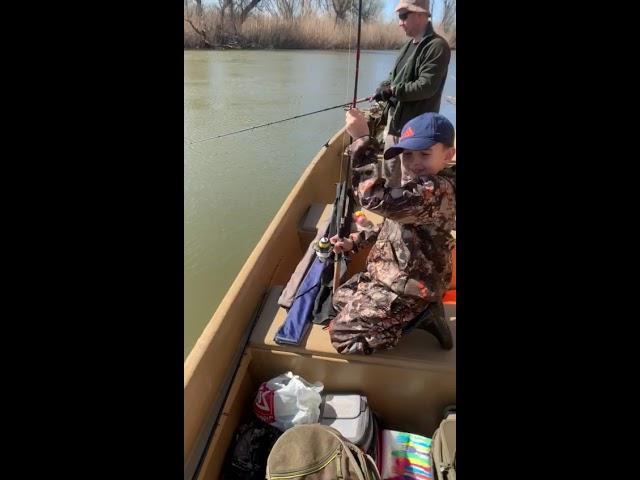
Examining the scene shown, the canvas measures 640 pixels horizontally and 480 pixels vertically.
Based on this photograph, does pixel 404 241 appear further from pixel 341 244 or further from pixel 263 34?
pixel 263 34

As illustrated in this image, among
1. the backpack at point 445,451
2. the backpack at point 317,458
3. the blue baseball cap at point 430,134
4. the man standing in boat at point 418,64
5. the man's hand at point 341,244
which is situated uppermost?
the man standing in boat at point 418,64

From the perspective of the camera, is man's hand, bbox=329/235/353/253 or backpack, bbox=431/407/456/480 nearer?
backpack, bbox=431/407/456/480

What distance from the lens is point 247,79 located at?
13812 millimetres

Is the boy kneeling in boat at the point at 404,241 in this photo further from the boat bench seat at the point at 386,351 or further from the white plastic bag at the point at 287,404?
the white plastic bag at the point at 287,404

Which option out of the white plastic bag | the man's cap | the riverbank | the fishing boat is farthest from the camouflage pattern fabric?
the riverbank

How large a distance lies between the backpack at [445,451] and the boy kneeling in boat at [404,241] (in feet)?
1.14

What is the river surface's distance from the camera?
4.27m

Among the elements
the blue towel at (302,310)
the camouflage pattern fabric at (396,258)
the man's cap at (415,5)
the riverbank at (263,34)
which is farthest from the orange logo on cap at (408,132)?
the riverbank at (263,34)

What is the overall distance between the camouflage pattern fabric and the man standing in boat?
1.05 meters

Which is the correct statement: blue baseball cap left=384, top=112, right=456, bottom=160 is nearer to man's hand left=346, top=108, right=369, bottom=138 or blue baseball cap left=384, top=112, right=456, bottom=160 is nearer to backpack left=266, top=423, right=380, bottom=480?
man's hand left=346, top=108, right=369, bottom=138

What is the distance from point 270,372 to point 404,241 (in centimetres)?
84

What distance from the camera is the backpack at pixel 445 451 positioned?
149 centimetres
